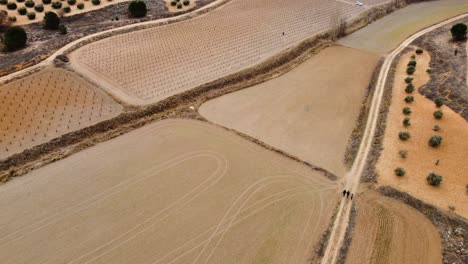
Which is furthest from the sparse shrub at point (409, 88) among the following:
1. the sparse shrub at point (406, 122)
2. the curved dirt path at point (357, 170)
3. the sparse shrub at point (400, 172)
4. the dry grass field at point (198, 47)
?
the dry grass field at point (198, 47)

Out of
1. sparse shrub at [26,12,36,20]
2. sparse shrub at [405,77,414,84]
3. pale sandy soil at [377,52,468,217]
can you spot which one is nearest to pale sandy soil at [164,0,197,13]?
sparse shrub at [26,12,36,20]

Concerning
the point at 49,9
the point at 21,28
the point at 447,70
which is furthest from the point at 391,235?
the point at 49,9

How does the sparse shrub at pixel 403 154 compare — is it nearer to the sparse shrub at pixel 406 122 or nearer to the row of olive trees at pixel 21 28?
the sparse shrub at pixel 406 122

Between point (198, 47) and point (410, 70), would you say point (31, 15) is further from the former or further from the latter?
point (410, 70)

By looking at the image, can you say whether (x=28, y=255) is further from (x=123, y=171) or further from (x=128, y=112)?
(x=128, y=112)

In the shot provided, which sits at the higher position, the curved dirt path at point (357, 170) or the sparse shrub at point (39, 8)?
the sparse shrub at point (39, 8)
